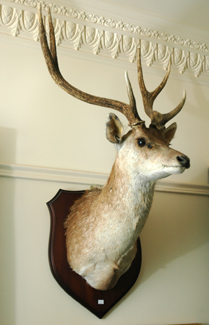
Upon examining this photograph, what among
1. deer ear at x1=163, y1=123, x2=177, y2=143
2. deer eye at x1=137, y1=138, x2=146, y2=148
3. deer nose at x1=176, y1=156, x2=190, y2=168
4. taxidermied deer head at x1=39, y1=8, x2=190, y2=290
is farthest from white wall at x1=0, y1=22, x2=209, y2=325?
deer nose at x1=176, y1=156, x2=190, y2=168

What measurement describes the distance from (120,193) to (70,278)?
0.61 metres

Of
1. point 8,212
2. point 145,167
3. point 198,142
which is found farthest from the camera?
point 198,142

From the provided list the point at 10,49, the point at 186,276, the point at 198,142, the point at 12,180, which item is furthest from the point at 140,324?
the point at 10,49

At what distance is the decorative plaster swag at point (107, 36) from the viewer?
2.14m

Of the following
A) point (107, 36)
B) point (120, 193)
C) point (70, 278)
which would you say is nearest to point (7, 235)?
point (70, 278)

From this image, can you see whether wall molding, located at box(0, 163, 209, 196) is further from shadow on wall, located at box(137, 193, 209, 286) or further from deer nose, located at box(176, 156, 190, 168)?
deer nose, located at box(176, 156, 190, 168)

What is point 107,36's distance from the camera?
2336 millimetres

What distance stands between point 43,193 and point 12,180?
8.0 inches

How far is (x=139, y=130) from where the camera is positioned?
152 centimetres

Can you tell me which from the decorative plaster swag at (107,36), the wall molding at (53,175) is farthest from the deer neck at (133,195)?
the decorative plaster swag at (107,36)

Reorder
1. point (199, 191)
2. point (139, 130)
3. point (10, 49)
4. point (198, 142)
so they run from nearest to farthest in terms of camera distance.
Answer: point (139, 130), point (10, 49), point (199, 191), point (198, 142)

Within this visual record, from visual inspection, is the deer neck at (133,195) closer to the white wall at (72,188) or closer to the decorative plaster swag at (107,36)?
the white wall at (72,188)

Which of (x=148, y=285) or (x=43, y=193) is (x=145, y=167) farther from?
(x=148, y=285)

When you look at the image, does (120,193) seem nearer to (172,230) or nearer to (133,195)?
(133,195)
